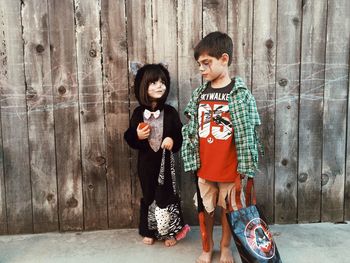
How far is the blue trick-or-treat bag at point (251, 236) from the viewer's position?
7.63 ft

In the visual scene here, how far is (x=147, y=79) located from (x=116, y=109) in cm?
41

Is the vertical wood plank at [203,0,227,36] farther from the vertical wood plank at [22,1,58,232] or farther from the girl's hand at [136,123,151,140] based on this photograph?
the vertical wood plank at [22,1,58,232]

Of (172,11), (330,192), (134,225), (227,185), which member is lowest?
(134,225)

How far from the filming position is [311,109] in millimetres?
3164

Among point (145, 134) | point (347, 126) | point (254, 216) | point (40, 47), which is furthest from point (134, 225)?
point (347, 126)

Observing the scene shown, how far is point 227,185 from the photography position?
257 cm

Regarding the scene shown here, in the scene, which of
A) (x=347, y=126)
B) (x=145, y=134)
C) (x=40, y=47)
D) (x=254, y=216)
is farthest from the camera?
(x=347, y=126)

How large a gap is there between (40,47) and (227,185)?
60.5 inches

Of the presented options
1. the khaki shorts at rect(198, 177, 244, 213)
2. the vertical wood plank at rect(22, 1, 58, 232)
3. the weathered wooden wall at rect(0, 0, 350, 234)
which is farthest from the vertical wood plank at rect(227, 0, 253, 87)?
the vertical wood plank at rect(22, 1, 58, 232)

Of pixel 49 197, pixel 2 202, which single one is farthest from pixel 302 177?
pixel 2 202

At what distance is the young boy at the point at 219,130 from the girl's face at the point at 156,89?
25 centimetres

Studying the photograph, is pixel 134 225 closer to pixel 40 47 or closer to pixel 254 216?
pixel 254 216

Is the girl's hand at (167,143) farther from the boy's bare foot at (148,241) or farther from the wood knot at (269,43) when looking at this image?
the wood knot at (269,43)

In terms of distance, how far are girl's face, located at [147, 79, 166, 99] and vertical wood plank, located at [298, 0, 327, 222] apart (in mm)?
1039
